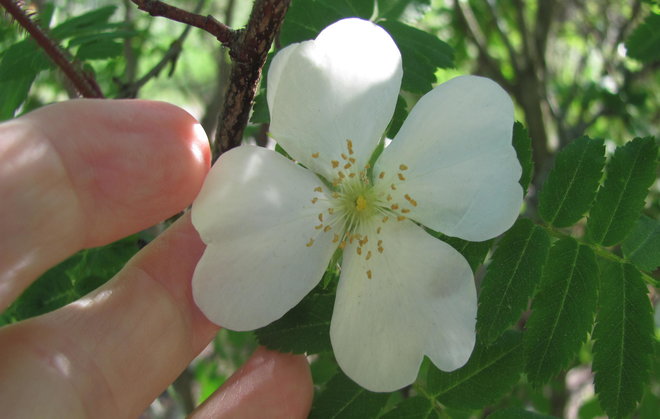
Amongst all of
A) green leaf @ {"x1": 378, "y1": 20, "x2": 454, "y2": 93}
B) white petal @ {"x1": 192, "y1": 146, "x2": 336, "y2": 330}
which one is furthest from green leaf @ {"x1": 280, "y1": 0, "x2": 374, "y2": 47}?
white petal @ {"x1": 192, "y1": 146, "x2": 336, "y2": 330}

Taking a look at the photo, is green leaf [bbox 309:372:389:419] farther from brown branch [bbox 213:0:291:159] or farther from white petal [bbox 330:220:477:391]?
brown branch [bbox 213:0:291:159]

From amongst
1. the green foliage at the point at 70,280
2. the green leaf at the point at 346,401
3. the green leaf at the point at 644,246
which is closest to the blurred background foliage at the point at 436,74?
the green foliage at the point at 70,280

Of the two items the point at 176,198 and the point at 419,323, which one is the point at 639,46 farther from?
the point at 176,198

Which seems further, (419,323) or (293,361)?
(293,361)

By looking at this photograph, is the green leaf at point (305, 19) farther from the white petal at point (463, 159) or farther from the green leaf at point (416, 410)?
the green leaf at point (416, 410)

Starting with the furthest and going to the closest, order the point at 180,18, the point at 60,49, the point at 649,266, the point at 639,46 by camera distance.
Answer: the point at 639,46 → the point at 60,49 → the point at 649,266 → the point at 180,18

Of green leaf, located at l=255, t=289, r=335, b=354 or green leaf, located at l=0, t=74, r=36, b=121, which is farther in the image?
green leaf, located at l=0, t=74, r=36, b=121

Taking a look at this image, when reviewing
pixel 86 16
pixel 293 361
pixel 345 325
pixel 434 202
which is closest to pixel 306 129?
pixel 434 202

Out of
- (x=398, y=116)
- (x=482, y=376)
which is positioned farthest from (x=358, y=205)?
(x=482, y=376)
